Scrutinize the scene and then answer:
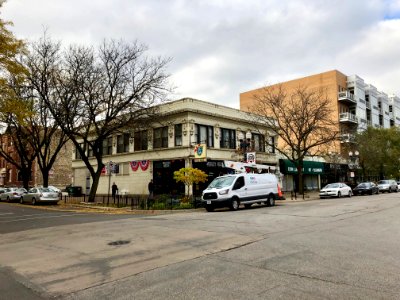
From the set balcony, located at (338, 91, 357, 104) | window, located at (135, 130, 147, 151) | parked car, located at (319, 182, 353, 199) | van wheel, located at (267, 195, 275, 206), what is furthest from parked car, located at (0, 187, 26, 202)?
balcony, located at (338, 91, 357, 104)

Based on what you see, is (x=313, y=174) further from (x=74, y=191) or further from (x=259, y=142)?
(x=74, y=191)

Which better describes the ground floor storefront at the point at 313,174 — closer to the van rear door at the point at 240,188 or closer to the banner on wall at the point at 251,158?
the banner on wall at the point at 251,158

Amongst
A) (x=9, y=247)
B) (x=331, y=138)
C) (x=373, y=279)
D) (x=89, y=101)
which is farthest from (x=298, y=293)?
(x=331, y=138)

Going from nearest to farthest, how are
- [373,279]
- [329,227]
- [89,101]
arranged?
1. [373,279]
2. [329,227]
3. [89,101]

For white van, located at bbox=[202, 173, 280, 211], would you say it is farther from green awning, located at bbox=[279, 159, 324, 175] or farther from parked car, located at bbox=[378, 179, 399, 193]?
parked car, located at bbox=[378, 179, 399, 193]

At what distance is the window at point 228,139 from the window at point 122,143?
1055cm

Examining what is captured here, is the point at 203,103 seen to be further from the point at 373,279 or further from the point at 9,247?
the point at 373,279

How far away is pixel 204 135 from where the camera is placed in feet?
110

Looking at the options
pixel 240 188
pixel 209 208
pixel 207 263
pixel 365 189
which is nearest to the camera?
pixel 207 263

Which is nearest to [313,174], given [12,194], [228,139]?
[228,139]

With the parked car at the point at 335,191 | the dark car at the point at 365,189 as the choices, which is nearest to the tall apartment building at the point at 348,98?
the dark car at the point at 365,189

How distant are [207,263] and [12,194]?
3372cm

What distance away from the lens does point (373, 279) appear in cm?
592

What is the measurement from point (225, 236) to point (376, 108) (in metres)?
66.4
